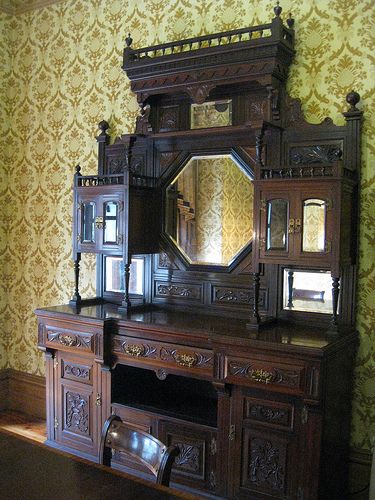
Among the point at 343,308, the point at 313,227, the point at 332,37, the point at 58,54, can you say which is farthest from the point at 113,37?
the point at 343,308

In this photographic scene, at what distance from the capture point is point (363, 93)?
2926 millimetres

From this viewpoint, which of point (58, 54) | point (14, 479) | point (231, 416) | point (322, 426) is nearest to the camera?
point (14, 479)

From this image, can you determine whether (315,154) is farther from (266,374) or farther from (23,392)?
(23,392)

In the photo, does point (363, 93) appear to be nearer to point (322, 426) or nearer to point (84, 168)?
point (322, 426)

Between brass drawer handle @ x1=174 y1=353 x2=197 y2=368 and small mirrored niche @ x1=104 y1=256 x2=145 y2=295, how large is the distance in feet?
2.77

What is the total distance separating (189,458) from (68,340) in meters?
1.00

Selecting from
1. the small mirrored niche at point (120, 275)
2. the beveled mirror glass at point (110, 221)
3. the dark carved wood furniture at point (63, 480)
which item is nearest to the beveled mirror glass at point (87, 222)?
the beveled mirror glass at point (110, 221)

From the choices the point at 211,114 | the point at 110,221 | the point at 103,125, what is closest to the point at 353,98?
the point at 211,114

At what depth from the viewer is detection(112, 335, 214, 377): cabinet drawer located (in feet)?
9.30

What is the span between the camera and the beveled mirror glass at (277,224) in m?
2.84

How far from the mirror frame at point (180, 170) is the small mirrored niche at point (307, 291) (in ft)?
1.04

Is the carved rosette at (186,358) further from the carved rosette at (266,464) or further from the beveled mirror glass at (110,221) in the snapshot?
the beveled mirror glass at (110,221)

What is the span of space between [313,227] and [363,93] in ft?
2.62

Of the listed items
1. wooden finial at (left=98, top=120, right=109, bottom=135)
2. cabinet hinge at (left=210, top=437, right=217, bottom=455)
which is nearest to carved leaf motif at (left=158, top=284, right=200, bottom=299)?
cabinet hinge at (left=210, top=437, right=217, bottom=455)
